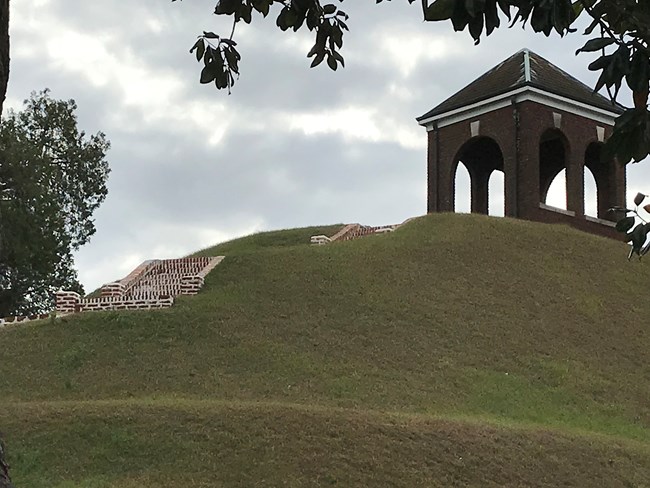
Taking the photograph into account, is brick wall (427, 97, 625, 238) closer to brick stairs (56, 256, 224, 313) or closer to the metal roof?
the metal roof

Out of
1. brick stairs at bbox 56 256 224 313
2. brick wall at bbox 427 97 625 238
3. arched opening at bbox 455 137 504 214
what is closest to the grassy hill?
brick stairs at bbox 56 256 224 313

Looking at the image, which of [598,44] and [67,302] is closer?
[598,44]

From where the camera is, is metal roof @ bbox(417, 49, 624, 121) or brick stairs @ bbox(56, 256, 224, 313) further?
metal roof @ bbox(417, 49, 624, 121)

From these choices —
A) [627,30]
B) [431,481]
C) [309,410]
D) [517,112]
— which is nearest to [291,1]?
[627,30]

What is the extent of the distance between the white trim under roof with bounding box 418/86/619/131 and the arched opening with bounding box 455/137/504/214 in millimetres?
1553

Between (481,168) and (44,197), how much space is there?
11.3 metres

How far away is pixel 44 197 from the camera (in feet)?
90.5

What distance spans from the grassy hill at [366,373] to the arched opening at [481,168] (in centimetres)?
454

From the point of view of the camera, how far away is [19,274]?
94.0ft

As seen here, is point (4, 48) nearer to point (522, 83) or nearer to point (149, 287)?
point (149, 287)

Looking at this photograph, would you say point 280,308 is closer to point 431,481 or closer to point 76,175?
point 431,481

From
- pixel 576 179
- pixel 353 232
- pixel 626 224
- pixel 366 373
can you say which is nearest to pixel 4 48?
pixel 626 224

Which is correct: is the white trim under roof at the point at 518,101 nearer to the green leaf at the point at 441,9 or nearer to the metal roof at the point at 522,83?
the metal roof at the point at 522,83

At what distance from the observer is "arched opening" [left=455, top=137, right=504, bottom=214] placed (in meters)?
27.5
